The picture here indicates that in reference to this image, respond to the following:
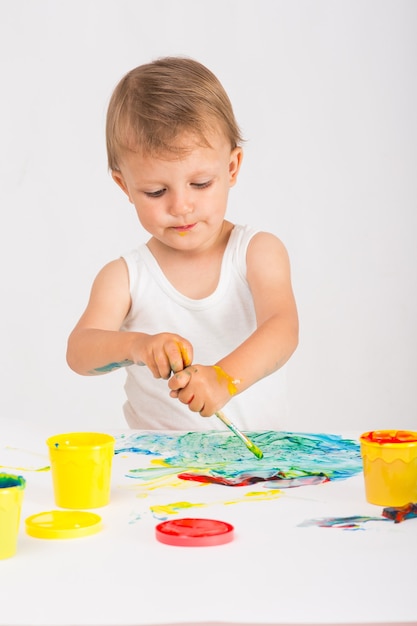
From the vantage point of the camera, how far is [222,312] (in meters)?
1.90

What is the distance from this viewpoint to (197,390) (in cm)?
132

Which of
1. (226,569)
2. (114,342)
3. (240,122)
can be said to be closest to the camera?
(226,569)

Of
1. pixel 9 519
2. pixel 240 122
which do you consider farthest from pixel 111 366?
pixel 240 122

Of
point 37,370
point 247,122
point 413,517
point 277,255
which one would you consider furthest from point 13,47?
point 413,517

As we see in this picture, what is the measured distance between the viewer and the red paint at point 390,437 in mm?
1158

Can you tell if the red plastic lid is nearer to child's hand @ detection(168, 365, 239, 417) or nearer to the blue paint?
the blue paint

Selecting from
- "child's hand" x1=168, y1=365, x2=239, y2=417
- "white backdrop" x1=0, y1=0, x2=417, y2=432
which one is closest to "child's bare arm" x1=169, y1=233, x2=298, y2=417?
"child's hand" x1=168, y1=365, x2=239, y2=417

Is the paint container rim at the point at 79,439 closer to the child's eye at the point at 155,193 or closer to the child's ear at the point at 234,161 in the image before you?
the child's eye at the point at 155,193

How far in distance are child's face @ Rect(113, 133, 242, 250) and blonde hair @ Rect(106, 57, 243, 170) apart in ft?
0.06

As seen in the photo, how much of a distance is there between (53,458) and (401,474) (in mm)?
411

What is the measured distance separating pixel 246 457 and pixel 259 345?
261 millimetres

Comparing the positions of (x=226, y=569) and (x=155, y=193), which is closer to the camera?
(x=226, y=569)

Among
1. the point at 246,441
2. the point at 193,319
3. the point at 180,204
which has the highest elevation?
the point at 180,204

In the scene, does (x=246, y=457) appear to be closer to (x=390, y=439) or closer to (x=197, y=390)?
(x=197, y=390)
